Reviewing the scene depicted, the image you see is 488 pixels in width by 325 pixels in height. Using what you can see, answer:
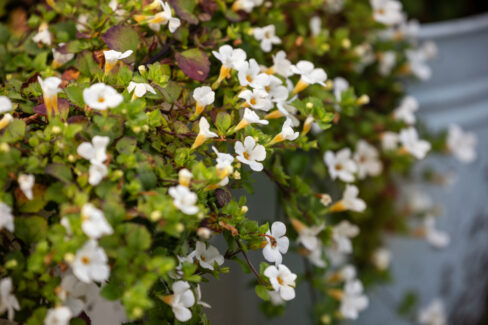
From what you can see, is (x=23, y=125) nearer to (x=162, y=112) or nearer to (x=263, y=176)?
(x=162, y=112)

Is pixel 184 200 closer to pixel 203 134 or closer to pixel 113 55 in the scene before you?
pixel 203 134

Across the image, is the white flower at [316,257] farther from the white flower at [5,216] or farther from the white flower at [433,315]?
the white flower at [433,315]

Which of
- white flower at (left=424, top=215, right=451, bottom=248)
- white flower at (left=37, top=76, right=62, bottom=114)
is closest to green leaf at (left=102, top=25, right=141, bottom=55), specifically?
white flower at (left=37, top=76, right=62, bottom=114)

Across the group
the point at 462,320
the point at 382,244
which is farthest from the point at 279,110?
the point at 462,320

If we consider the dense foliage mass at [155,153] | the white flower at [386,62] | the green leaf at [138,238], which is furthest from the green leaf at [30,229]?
the white flower at [386,62]

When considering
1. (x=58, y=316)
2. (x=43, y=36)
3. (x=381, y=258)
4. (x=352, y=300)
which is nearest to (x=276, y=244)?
(x=58, y=316)
